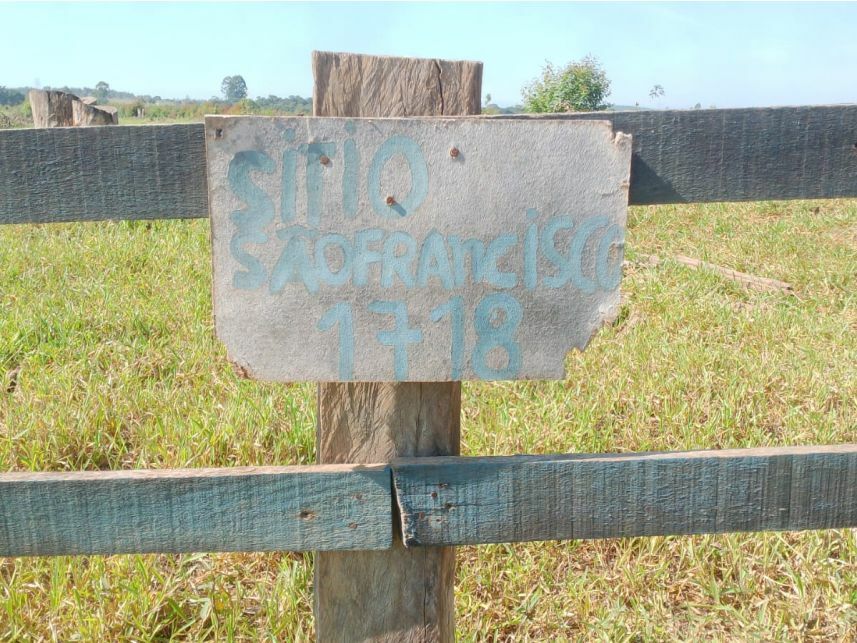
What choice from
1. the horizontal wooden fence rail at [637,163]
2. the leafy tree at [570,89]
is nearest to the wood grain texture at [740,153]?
the horizontal wooden fence rail at [637,163]

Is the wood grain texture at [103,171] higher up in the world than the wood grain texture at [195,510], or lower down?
higher up

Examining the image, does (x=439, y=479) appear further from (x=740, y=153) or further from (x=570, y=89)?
(x=570, y=89)

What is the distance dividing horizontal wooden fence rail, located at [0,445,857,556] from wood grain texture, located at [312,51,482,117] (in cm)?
58

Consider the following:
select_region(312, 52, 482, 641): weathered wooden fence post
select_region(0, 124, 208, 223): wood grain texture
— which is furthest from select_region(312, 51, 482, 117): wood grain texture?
select_region(0, 124, 208, 223): wood grain texture

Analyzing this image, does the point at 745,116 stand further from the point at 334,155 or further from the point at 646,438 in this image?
the point at 646,438

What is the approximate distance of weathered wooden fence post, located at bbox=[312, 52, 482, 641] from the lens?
1.21 meters

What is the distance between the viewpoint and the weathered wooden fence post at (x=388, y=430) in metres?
1.21

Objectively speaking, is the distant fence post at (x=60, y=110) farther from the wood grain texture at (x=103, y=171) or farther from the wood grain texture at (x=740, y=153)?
the wood grain texture at (x=740, y=153)

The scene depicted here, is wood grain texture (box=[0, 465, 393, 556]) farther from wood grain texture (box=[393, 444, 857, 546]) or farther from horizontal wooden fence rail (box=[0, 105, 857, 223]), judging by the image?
horizontal wooden fence rail (box=[0, 105, 857, 223])

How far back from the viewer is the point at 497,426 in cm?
291

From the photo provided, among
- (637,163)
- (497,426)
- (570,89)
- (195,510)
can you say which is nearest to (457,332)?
(637,163)

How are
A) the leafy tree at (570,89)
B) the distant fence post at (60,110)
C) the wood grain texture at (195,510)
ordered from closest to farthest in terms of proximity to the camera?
the wood grain texture at (195,510) < the distant fence post at (60,110) < the leafy tree at (570,89)

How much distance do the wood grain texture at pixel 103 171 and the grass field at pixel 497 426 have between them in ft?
4.02

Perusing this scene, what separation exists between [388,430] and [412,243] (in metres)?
0.35
